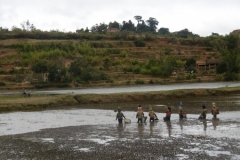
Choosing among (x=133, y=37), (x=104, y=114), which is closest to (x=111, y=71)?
(x=133, y=37)

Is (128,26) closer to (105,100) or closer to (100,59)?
(100,59)

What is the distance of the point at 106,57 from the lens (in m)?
98.7

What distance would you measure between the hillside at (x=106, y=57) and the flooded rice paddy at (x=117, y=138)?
1717 inches

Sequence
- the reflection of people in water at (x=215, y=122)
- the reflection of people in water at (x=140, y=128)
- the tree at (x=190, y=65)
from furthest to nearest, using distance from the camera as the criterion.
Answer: the tree at (x=190, y=65)
the reflection of people in water at (x=215, y=122)
the reflection of people in water at (x=140, y=128)

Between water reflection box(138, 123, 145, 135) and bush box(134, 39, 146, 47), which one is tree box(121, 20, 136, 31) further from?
water reflection box(138, 123, 145, 135)

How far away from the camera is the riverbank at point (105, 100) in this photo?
36.6 m

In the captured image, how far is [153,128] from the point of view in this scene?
76.0ft

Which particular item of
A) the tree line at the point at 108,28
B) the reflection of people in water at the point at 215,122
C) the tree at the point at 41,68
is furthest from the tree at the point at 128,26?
the reflection of people in water at the point at 215,122

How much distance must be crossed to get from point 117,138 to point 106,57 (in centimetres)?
7934

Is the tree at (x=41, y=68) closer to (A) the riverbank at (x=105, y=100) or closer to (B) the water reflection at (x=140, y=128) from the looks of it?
(A) the riverbank at (x=105, y=100)

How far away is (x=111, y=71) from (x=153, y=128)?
62399 mm

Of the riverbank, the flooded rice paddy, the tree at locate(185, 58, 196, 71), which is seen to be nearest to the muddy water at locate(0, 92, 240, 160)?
the flooded rice paddy

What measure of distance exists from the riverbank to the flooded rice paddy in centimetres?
665

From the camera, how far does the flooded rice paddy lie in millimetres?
16094
